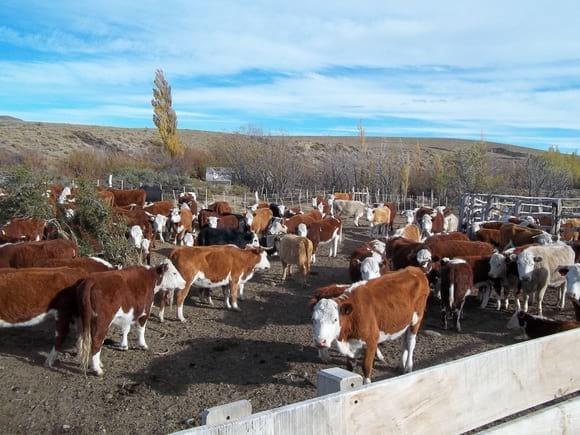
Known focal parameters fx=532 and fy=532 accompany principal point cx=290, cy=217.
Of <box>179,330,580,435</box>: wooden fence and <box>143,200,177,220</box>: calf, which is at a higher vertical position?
<box>179,330,580,435</box>: wooden fence

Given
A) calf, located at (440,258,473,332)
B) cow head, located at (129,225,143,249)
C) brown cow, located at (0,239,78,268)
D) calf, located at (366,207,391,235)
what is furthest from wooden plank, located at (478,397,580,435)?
calf, located at (366,207,391,235)

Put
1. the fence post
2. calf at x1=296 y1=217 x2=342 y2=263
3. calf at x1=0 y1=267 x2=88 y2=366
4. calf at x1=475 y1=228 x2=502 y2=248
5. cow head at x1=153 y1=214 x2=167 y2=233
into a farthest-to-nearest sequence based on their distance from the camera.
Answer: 1. cow head at x1=153 y1=214 x2=167 y2=233
2. the fence post
3. calf at x1=296 y1=217 x2=342 y2=263
4. calf at x1=475 y1=228 x2=502 y2=248
5. calf at x1=0 y1=267 x2=88 y2=366

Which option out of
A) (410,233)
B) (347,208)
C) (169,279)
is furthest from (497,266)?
(347,208)

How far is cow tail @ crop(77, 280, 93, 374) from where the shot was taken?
6738mm

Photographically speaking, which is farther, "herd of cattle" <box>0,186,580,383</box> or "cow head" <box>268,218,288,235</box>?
"cow head" <box>268,218,288,235</box>

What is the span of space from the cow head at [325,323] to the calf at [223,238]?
880cm

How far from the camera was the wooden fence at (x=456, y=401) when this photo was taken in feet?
6.34

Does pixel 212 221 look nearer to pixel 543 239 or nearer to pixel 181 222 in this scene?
pixel 181 222

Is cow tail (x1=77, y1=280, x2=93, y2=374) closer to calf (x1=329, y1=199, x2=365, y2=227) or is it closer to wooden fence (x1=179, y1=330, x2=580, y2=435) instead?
wooden fence (x1=179, y1=330, x2=580, y2=435)

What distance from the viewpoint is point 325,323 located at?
5.84 m

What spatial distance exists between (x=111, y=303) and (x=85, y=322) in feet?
1.28

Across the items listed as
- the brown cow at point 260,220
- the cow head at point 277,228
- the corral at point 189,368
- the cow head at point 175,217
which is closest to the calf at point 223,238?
the cow head at point 277,228

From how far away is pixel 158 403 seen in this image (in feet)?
19.9

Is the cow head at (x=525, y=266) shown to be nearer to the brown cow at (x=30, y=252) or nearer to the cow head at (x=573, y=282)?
the cow head at (x=573, y=282)
